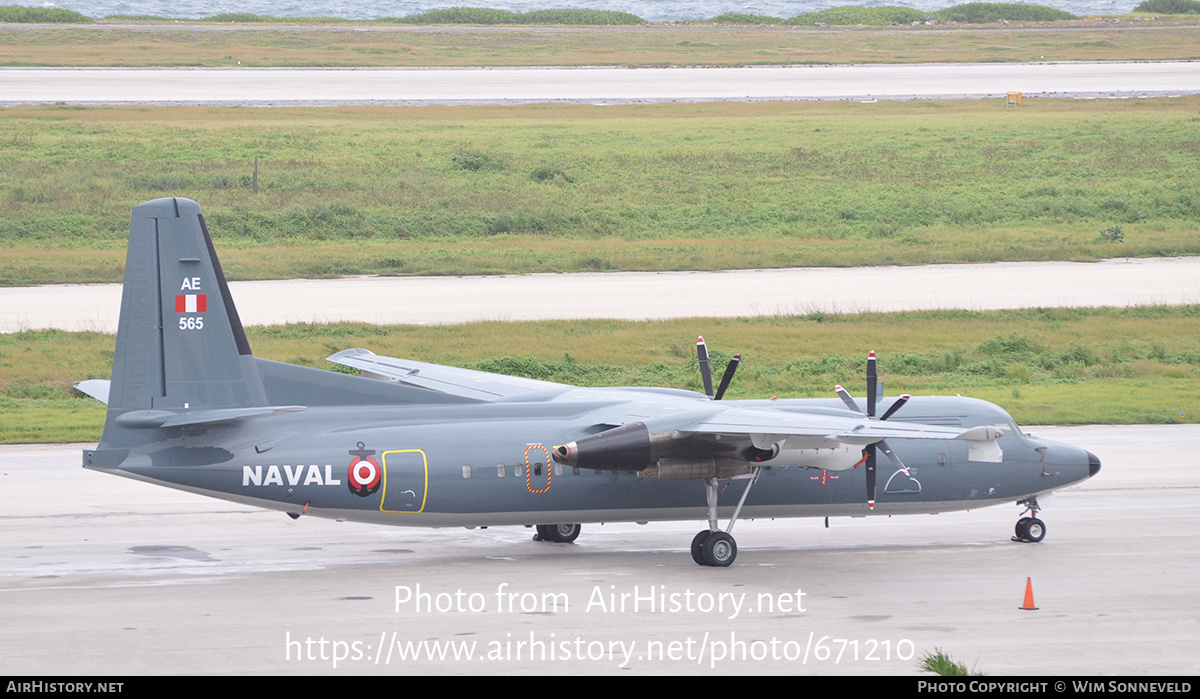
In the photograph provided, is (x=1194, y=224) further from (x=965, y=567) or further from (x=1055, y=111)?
(x=965, y=567)

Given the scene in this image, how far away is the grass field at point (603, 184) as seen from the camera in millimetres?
60219

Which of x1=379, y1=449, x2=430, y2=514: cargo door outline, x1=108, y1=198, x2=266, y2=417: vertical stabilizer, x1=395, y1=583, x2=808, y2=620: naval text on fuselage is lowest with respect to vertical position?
x1=395, y1=583, x2=808, y2=620: naval text on fuselage

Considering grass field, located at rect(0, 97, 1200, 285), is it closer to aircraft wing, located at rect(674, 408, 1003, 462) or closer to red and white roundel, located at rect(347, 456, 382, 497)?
red and white roundel, located at rect(347, 456, 382, 497)

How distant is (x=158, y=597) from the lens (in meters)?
18.6

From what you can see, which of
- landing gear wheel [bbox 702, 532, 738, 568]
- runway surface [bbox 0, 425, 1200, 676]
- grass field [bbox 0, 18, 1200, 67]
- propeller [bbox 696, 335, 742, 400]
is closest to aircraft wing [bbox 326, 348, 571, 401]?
runway surface [bbox 0, 425, 1200, 676]

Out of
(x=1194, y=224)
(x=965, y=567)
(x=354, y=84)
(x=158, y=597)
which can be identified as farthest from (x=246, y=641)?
(x=354, y=84)

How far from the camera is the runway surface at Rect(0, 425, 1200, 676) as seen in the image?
1578cm

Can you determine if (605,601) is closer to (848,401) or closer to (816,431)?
(816,431)

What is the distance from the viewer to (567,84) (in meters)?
103

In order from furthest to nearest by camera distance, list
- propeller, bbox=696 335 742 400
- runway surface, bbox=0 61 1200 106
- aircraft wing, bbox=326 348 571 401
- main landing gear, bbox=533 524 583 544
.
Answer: runway surface, bbox=0 61 1200 106, aircraft wing, bbox=326 348 571 401, main landing gear, bbox=533 524 583 544, propeller, bbox=696 335 742 400

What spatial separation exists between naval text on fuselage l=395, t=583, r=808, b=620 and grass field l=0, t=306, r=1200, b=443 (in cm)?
1631

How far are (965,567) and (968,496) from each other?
2.03 meters

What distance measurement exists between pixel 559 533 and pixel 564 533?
96 millimetres

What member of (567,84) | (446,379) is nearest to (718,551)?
(446,379)
